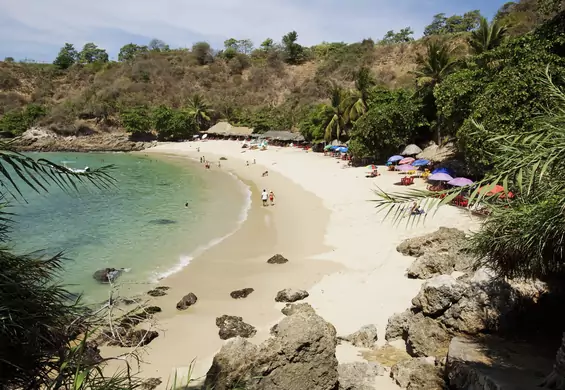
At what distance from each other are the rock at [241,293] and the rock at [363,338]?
426 cm

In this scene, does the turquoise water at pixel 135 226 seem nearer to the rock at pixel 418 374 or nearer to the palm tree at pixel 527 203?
the rock at pixel 418 374

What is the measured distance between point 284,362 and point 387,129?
26381 mm

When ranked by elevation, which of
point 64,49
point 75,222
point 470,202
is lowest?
point 75,222

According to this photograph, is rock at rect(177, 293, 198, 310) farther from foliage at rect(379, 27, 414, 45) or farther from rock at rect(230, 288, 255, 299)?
foliage at rect(379, 27, 414, 45)

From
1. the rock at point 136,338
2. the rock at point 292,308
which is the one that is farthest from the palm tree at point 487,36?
the rock at point 136,338

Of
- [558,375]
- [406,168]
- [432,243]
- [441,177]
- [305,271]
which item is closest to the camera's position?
[558,375]

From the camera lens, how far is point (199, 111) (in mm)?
65250

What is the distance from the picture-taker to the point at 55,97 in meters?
81.1

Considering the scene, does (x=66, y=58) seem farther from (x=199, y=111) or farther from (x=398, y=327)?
(x=398, y=327)

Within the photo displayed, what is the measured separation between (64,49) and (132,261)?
10838cm

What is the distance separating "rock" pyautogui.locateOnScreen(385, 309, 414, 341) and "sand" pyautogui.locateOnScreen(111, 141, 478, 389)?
26 cm

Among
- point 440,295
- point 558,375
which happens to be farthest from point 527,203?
point 440,295

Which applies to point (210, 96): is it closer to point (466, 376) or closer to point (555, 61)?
point (555, 61)

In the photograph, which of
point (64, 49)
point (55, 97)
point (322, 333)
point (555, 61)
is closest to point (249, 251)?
point (322, 333)
